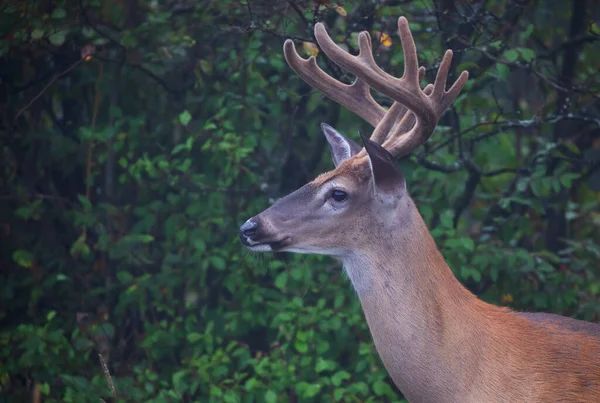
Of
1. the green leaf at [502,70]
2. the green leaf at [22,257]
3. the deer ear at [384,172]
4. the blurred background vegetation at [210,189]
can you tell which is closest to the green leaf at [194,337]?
the blurred background vegetation at [210,189]

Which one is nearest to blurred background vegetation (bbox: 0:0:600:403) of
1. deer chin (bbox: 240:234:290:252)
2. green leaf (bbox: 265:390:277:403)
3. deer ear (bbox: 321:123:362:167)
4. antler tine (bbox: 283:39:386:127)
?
green leaf (bbox: 265:390:277:403)

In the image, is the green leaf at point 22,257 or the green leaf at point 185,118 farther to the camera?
the green leaf at point 22,257

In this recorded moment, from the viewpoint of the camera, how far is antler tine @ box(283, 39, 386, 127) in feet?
13.5

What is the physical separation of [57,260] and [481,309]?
314 cm

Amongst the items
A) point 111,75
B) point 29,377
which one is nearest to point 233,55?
point 111,75

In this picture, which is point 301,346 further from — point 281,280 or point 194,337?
point 194,337

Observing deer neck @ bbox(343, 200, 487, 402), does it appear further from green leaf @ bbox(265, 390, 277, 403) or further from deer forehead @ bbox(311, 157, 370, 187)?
green leaf @ bbox(265, 390, 277, 403)

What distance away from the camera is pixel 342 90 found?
13.8 ft

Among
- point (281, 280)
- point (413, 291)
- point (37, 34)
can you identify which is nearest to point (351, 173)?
point (413, 291)

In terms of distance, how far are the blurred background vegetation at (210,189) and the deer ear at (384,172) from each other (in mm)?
1562

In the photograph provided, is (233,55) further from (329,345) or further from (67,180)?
(329,345)

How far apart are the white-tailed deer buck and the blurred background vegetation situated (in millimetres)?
1331

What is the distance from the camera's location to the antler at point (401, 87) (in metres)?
3.64

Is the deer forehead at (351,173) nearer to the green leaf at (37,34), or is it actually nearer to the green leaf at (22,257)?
the green leaf at (37,34)
